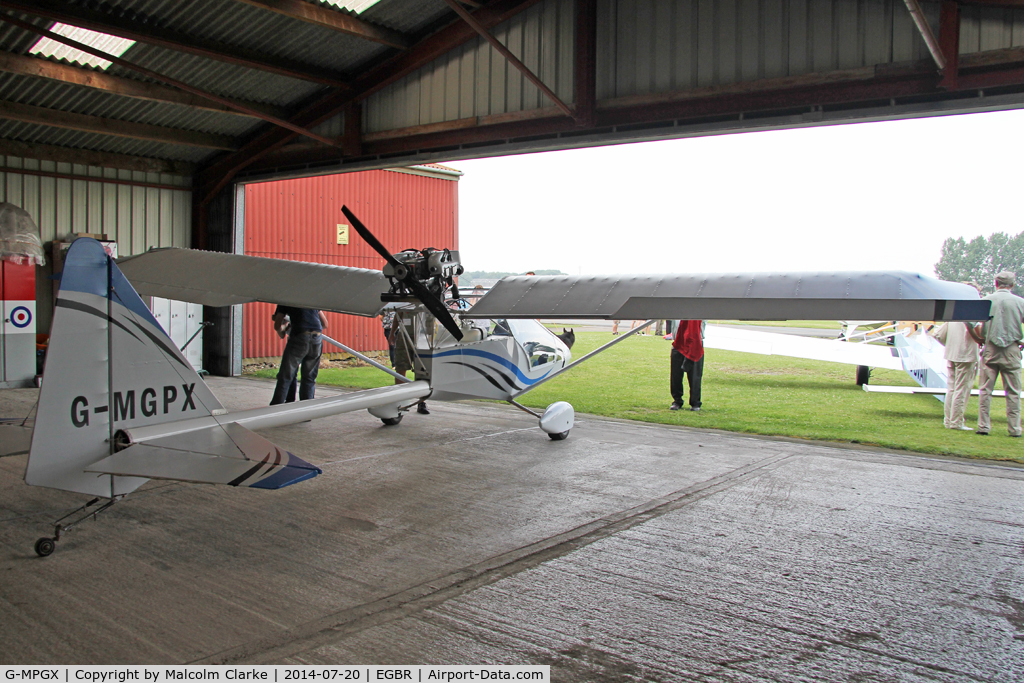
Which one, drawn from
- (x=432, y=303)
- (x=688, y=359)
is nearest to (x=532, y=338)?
(x=432, y=303)

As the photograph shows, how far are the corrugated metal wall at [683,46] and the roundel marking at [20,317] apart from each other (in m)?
7.82

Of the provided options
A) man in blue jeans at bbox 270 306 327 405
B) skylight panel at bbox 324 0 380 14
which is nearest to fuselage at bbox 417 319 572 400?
man in blue jeans at bbox 270 306 327 405

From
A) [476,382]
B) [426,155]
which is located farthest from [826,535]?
[426,155]

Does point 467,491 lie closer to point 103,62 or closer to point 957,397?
point 957,397

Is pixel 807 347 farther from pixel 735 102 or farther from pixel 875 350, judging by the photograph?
pixel 735 102

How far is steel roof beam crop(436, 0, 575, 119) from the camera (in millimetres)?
8375

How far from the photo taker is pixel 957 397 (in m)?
8.88

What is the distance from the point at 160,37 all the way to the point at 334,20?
2.27 metres

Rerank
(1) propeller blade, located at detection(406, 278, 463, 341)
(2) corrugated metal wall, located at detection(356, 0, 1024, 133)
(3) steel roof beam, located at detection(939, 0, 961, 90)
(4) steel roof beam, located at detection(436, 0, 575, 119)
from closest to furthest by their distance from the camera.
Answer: (1) propeller blade, located at detection(406, 278, 463, 341) < (3) steel roof beam, located at detection(939, 0, 961, 90) < (2) corrugated metal wall, located at detection(356, 0, 1024, 133) < (4) steel roof beam, located at detection(436, 0, 575, 119)

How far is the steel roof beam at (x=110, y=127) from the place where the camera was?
35.4ft

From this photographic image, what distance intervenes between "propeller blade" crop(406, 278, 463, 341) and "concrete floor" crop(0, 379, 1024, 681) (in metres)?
1.43

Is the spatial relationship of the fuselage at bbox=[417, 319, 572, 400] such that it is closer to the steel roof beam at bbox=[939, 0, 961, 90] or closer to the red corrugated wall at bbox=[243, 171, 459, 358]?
the steel roof beam at bbox=[939, 0, 961, 90]

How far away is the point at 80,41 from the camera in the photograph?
10172 millimetres

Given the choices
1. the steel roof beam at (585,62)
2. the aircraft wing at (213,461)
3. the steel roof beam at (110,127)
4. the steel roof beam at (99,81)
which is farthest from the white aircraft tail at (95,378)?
the steel roof beam at (110,127)
